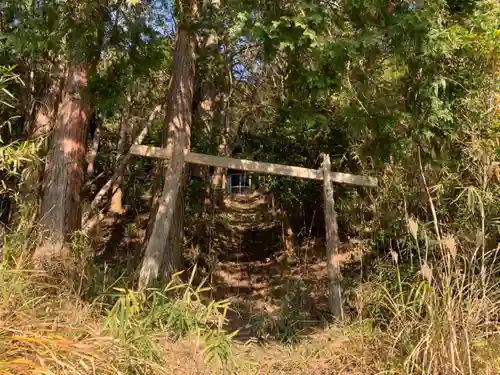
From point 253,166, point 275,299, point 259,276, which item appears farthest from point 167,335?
point 259,276

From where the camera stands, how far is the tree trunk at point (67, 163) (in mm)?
6414

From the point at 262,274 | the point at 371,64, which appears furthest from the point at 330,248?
the point at 262,274

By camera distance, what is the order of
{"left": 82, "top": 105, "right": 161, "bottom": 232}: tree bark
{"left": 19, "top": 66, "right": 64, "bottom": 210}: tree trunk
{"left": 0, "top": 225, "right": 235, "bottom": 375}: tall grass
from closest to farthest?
1. {"left": 0, "top": 225, "right": 235, "bottom": 375}: tall grass
2. {"left": 19, "top": 66, "right": 64, "bottom": 210}: tree trunk
3. {"left": 82, "top": 105, "right": 161, "bottom": 232}: tree bark

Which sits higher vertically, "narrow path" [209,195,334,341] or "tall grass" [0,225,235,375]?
"tall grass" [0,225,235,375]

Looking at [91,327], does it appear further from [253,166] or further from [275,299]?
[275,299]

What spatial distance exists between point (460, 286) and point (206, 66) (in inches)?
219

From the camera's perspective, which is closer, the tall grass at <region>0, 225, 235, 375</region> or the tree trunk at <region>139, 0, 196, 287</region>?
the tall grass at <region>0, 225, 235, 375</region>

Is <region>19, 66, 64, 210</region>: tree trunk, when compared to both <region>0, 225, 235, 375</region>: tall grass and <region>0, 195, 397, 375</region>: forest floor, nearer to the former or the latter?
<region>0, 195, 397, 375</region>: forest floor

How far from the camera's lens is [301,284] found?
8.46 meters

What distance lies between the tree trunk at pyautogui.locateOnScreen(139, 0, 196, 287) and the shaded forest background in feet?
0.08

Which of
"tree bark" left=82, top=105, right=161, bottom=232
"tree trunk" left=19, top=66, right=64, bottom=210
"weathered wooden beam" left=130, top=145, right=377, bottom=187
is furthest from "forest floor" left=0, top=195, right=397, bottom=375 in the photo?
"tree trunk" left=19, top=66, right=64, bottom=210

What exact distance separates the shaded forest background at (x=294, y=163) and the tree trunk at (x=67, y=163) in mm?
25

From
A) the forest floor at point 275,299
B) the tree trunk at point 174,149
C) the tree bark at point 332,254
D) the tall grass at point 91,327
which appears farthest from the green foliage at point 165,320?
the tree bark at point 332,254

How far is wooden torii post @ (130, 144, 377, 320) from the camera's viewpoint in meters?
5.69
